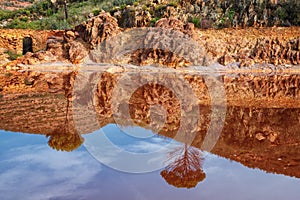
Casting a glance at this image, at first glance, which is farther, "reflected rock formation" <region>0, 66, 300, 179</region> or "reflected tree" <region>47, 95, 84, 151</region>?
"reflected rock formation" <region>0, 66, 300, 179</region>

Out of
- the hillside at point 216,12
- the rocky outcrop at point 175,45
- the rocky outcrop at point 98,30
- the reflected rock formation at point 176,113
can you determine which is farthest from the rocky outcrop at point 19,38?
the reflected rock formation at point 176,113

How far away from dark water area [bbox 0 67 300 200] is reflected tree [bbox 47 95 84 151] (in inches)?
0.9

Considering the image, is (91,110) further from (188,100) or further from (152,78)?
(152,78)

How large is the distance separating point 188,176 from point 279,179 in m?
1.59

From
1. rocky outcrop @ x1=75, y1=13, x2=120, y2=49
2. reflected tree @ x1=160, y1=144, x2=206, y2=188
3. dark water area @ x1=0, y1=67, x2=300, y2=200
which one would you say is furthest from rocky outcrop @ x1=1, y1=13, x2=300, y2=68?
reflected tree @ x1=160, y1=144, x2=206, y2=188

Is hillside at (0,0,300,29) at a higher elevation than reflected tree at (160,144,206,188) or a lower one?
higher

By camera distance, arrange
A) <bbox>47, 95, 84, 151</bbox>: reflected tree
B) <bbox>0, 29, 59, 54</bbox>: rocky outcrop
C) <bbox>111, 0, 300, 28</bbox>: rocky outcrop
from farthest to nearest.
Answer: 1. <bbox>0, 29, 59, 54</bbox>: rocky outcrop
2. <bbox>111, 0, 300, 28</bbox>: rocky outcrop
3. <bbox>47, 95, 84, 151</bbox>: reflected tree

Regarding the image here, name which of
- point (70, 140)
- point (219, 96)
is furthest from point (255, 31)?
point (70, 140)

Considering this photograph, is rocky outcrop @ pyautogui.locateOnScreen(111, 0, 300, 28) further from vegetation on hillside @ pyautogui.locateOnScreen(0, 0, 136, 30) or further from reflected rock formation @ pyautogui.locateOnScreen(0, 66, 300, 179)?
reflected rock formation @ pyautogui.locateOnScreen(0, 66, 300, 179)

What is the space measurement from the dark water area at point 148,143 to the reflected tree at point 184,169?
0.7 inches

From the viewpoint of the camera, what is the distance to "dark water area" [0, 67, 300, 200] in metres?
6.33

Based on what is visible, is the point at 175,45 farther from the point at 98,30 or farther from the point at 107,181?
the point at 107,181

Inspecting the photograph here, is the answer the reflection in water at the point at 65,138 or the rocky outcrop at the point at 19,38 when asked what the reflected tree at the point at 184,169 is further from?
the rocky outcrop at the point at 19,38

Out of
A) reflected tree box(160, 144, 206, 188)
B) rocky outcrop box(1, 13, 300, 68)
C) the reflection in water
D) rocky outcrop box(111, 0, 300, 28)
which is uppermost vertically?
rocky outcrop box(111, 0, 300, 28)
